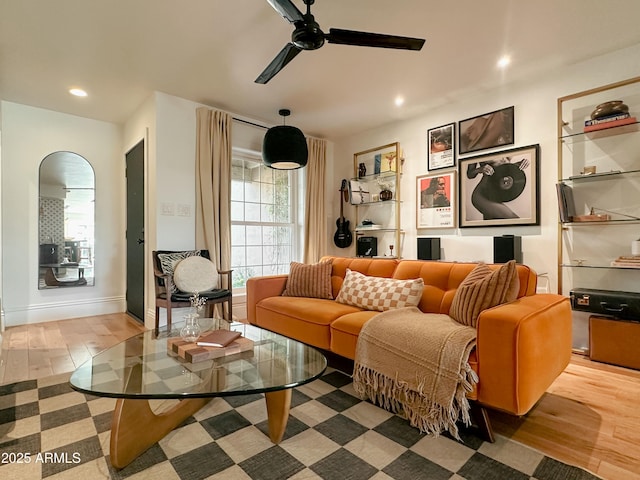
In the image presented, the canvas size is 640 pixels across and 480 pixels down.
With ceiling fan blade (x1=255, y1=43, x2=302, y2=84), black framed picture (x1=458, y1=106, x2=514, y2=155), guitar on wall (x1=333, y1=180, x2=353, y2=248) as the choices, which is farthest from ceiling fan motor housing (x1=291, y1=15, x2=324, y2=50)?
guitar on wall (x1=333, y1=180, x2=353, y2=248)

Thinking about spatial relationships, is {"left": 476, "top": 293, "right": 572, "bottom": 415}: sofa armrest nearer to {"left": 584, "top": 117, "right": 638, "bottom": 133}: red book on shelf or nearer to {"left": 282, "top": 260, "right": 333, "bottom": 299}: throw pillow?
{"left": 282, "top": 260, "right": 333, "bottom": 299}: throw pillow

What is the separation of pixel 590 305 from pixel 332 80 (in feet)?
9.90

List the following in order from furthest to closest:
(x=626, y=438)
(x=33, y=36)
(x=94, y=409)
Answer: (x=33, y=36) → (x=94, y=409) → (x=626, y=438)

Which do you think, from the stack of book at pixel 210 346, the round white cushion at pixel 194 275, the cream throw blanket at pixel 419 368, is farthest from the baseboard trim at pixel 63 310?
the cream throw blanket at pixel 419 368

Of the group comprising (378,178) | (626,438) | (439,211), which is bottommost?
(626,438)

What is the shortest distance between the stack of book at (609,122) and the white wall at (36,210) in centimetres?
526

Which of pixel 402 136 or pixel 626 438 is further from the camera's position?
pixel 402 136

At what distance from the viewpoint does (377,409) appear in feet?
6.32

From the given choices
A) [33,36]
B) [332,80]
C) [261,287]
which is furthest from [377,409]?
[33,36]

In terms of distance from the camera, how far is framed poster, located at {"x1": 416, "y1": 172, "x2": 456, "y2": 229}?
390cm

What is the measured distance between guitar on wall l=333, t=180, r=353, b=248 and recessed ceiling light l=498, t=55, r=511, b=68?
2482 mm

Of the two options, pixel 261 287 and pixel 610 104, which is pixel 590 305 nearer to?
Answer: pixel 610 104

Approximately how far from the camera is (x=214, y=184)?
3928 millimetres

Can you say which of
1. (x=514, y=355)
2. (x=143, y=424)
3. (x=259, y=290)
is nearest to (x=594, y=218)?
(x=514, y=355)
